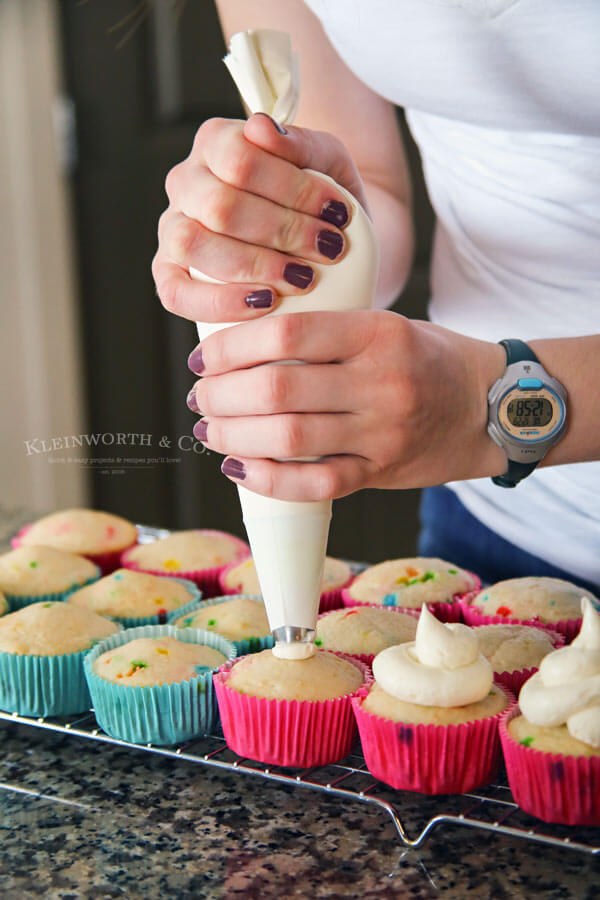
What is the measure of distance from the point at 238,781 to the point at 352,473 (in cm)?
35

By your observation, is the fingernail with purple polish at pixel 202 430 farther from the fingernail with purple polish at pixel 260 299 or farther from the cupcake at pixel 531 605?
the cupcake at pixel 531 605

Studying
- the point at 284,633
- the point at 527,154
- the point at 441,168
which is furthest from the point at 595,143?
the point at 284,633

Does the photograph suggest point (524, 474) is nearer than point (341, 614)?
Yes

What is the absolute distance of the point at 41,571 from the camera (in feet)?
4.75

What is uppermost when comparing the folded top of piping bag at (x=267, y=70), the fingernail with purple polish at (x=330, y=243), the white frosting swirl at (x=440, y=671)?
the folded top of piping bag at (x=267, y=70)

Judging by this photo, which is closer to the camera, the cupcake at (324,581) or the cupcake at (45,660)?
the cupcake at (45,660)

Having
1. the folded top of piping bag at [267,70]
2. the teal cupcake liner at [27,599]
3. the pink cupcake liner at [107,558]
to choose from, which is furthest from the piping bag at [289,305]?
the pink cupcake liner at [107,558]

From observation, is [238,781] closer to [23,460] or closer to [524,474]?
[524,474]

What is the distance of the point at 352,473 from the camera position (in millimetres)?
887

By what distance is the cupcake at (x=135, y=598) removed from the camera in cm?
133

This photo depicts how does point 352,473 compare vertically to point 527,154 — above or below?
below

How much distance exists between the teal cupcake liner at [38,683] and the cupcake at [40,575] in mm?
292

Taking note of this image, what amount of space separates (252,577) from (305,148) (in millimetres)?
756

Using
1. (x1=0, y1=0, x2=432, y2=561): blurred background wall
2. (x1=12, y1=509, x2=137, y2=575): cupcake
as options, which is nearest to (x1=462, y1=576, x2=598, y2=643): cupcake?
(x1=12, y1=509, x2=137, y2=575): cupcake
